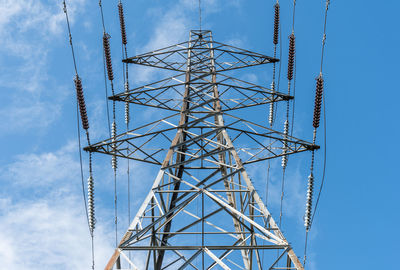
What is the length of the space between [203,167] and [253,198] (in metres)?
5.19

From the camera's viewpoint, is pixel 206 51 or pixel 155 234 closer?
pixel 155 234

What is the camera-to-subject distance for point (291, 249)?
1141 cm

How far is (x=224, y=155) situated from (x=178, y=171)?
2099 millimetres

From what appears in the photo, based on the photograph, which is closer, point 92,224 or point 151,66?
point 92,224

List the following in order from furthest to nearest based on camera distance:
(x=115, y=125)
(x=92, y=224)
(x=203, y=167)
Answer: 1. (x=115, y=125)
2. (x=203, y=167)
3. (x=92, y=224)

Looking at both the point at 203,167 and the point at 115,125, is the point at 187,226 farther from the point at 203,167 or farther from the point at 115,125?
the point at 115,125

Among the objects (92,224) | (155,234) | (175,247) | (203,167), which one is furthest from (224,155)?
(175,247)

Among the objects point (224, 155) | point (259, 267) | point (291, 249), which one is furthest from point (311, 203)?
point (291, 249)

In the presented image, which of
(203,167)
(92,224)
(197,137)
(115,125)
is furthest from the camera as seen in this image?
(115,125)

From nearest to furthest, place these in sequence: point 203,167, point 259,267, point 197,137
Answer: point 259,267, point 197,137, point 203,167

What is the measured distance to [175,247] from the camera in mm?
11547

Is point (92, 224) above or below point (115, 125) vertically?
below

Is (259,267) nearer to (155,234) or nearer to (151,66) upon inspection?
(155,234)

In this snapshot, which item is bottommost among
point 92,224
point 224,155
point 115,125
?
point 92,224
